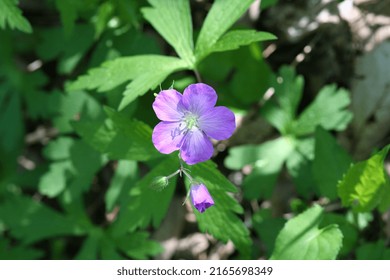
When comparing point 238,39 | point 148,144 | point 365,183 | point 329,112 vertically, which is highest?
point 238,39

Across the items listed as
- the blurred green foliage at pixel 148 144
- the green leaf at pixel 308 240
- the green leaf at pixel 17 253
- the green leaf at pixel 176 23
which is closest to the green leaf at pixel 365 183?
the blurred green foliage at pixel 148 144

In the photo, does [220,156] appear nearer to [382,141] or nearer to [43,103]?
[382,141]

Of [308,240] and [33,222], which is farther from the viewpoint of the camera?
[33,222]

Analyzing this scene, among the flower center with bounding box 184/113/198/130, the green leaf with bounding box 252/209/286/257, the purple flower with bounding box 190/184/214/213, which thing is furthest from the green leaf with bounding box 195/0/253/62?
the green leaf with bounding box 252/209/286/257

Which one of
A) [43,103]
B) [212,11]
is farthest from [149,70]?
[43,103]

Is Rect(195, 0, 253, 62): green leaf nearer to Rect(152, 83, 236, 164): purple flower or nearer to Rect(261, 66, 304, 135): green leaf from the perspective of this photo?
Rect(152, 83, 236, 164): purple flower

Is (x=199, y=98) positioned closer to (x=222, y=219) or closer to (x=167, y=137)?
(x=167, y=137)

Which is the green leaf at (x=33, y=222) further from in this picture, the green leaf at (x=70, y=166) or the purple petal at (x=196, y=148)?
the purple petal at (x=196, y=148)

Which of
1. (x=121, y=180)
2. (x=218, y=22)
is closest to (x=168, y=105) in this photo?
(x=218, y=22)
